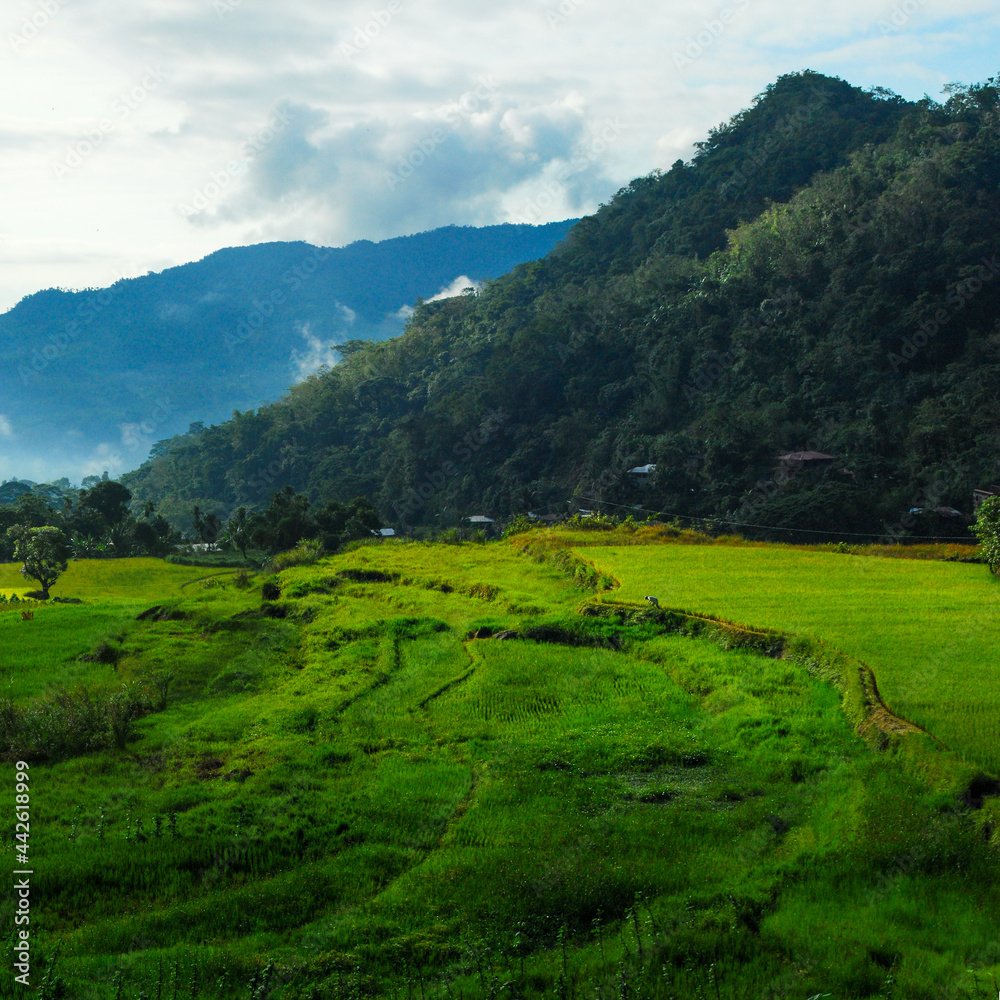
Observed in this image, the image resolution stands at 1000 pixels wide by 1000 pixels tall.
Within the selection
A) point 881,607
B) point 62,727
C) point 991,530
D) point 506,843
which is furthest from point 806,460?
point 62,727

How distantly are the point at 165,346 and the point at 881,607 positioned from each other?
160191 millimetres

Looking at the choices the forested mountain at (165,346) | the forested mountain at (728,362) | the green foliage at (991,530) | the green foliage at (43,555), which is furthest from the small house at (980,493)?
the forested mountain at (165,346)

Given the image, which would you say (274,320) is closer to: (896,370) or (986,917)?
(896,370)

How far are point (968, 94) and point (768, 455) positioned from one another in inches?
1496

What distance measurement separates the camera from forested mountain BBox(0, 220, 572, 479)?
153 metres

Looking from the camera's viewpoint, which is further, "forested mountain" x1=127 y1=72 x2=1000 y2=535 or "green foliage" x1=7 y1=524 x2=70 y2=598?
"forested mountain" x1=127 y1=72 x2=1000 y2=535

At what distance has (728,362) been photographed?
5772 centimetres

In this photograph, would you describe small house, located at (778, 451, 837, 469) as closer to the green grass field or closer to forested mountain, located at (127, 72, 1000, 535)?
forested mountain, located at (127, 72, 1000, 535)

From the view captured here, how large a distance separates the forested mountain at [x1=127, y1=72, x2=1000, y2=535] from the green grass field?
2957 cm

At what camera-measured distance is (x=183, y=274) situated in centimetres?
17512

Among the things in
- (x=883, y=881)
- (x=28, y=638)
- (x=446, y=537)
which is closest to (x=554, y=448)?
(x=446, y=537)

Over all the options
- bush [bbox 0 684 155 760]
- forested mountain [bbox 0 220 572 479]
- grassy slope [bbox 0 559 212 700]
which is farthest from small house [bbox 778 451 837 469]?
forested mountain [bbox 0 220 572 479]

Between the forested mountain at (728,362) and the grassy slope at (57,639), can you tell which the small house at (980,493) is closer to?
the forested mountain at (728,362)

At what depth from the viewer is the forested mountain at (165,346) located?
153m
